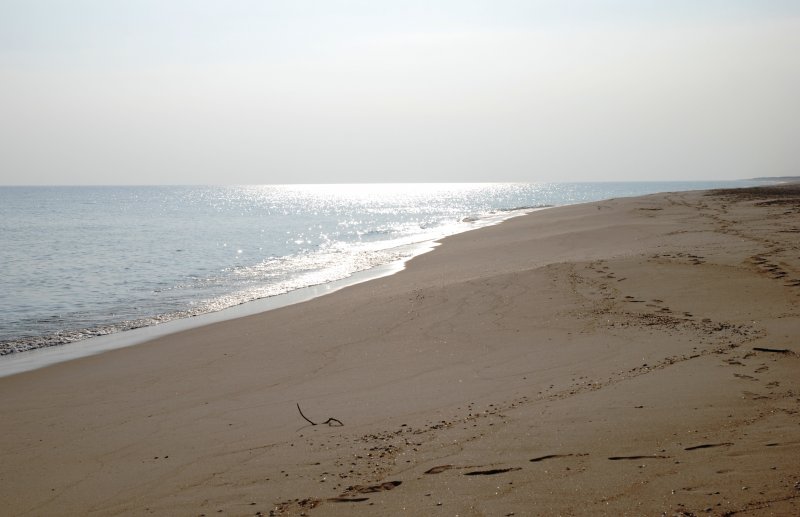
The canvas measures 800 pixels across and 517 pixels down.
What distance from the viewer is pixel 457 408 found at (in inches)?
252

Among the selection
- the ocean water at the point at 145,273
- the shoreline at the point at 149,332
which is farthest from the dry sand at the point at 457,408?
the ocean water at the point at 145,273

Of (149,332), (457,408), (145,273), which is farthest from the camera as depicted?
(145,273)

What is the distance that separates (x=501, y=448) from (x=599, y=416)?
109 centimetres

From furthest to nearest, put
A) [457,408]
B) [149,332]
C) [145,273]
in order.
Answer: [145,273]
[149,332]
[457,408]

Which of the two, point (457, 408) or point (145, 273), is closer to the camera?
point (457, 408)

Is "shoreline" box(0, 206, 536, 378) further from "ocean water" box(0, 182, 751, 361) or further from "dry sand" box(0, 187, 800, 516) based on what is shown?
"dry sand" box(0, 187, 800, 516)

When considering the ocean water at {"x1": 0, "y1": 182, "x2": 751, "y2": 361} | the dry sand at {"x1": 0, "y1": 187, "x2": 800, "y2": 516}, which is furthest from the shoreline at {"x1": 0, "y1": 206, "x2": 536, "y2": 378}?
the dry sand at {"x1": 0, "y1": 187, "x2": 800, "y2": 516}

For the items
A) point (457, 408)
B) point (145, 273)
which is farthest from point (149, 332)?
point (145, 273)

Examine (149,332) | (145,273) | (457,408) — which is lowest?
(145,273)

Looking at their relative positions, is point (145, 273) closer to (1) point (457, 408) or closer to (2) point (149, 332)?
(2) point (149, 332)

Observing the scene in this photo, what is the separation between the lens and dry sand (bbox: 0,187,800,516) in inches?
172

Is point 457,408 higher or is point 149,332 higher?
point 457,408

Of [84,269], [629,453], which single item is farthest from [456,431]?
[84,269]

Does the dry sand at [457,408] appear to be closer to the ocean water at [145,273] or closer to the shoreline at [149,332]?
the shoreline at [149,332]
